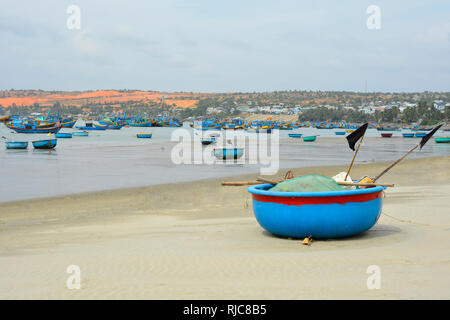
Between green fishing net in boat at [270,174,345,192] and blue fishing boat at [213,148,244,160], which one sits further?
blue fishing boat at [213,148,244,160]

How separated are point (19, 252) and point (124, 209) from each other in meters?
6.40

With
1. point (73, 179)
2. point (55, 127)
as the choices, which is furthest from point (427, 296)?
point (55, 127)

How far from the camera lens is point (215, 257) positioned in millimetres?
7562

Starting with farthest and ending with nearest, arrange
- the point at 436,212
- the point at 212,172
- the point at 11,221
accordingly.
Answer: the point at 212,172 → the point at 11,221 → the point at 436,212

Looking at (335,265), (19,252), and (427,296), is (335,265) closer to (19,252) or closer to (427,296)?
(427,296)

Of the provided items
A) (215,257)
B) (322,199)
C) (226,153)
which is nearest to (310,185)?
(322,199)

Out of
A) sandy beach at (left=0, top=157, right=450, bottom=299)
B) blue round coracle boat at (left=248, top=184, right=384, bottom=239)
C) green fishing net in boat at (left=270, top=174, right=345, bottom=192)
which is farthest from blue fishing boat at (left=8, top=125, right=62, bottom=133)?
blue round coracle boat at (left=248, top=184, right=384, bottom=239)

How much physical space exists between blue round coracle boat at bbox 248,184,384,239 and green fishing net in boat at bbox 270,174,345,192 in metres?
0.36

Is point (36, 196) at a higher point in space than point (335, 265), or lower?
lower

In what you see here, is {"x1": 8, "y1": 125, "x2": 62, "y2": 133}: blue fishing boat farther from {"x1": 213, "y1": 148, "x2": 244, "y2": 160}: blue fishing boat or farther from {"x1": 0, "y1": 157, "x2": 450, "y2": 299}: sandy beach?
{"x1": 0, "y1": 157, "x2": 450, "y2": 299}: sandy beach

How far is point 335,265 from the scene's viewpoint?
22.6 feet

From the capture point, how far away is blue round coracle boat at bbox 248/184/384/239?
8125mm

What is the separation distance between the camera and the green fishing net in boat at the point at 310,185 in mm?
8477

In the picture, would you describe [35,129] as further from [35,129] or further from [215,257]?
[215,257]
